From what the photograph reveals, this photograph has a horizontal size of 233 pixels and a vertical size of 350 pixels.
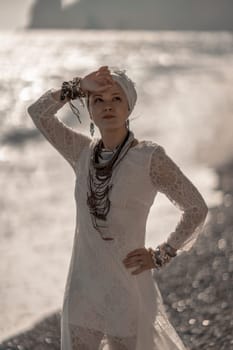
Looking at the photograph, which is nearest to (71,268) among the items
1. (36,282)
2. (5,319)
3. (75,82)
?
(75,82)

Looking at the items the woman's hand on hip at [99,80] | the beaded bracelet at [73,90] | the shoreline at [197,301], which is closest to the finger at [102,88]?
the woman's hand on hip at [99,80]

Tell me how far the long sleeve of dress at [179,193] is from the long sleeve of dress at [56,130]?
50 centimetres

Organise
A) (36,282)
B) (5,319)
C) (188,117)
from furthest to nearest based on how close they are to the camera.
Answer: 1. (188,117)
2. (36,282)
3. (5,319)

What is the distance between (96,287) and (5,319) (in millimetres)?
4562

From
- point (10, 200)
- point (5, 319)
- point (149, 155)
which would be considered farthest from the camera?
point (10, 200)

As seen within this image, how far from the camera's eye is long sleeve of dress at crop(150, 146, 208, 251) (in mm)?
3555

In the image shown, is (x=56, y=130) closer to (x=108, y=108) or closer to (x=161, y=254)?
(x=108, y=108)

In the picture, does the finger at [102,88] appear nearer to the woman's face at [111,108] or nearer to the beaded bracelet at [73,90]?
the woman's face at [111,108]

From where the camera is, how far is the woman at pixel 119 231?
→ 11.8 ft

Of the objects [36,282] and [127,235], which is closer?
[127,235]

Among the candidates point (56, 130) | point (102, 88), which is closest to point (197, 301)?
point (56, 130)

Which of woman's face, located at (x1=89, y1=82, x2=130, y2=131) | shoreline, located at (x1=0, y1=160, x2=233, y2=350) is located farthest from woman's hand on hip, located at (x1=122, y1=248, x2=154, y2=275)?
shoreline, located at (x1=0, y1=160, x2=233, y2=350)

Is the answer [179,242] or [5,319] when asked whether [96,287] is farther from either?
[5,319]

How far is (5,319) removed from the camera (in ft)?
26.3
